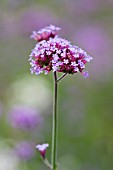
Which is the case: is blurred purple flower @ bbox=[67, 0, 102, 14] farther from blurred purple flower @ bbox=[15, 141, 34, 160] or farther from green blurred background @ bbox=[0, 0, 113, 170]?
blurred purple flower @ bbox=[15, 141, 34, 160]

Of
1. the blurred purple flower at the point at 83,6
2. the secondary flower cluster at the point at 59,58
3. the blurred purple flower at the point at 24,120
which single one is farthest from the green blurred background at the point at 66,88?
the secondary flower cluster at the point at 59,58

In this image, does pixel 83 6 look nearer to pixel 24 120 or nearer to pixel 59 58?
pixel 24 120

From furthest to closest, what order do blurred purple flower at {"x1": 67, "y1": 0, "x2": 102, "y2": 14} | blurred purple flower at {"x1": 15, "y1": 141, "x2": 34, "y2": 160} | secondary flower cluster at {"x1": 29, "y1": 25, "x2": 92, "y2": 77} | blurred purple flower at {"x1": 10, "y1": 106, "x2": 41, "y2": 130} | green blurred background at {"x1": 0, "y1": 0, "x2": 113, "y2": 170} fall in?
1. blurred purple flower at {"x1": 67, "y1": 0, "x2": 102, "y2": 14}
2. green blurred background at {"x1": 0, "y1": 0, "x2": 113, "y2": 170}
3. blurred purple flower at {"x1": 10, "y1": 106, "x2": 41, "y2": 130}
4. blurred purple flower at {"x1": 15, "y1": 141, "x2": 34, "y2": 160}
5. secondary flower cluster at {"x1": 29, "y1": 25, "x2": 92, "y2": 77}

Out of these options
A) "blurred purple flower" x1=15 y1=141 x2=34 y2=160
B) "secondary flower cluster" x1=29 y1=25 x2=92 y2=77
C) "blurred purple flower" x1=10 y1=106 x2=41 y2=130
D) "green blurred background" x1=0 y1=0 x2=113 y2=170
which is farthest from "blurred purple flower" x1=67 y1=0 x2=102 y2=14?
"secondary flower cluster" x1=29 y1=25 x2=92 y2=77

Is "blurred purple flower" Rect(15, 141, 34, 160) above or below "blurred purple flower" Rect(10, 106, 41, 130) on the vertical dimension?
below

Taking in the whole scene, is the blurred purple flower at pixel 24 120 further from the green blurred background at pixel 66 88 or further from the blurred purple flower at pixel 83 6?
the blurred purple flower at pixel 83 6

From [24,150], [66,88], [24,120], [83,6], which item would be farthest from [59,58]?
[83,6]
